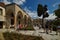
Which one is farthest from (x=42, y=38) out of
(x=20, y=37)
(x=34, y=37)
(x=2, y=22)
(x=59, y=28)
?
(x=2, y=22)

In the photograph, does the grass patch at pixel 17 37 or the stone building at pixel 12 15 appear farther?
the stone building at pixel 12 15

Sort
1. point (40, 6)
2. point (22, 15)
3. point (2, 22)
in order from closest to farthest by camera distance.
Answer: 1. point (2, 22)
2. point (22, 15)
3. point (40, 6)

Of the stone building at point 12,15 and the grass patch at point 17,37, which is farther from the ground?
the stone building at point 12,15

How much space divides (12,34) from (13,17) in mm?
17063

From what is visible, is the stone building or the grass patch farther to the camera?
the stone building

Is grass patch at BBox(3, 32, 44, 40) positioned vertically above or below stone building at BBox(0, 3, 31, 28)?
below

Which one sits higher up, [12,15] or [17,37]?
[12,15]

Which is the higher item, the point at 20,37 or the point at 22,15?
the point at 22,15

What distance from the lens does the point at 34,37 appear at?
17.8m

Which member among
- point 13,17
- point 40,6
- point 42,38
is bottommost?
point 42,38

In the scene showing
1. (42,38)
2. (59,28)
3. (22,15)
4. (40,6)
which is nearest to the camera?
(42,38)

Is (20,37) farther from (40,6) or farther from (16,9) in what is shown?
(40,6)

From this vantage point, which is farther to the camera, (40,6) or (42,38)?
(40,6)

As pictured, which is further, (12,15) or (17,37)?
(12,15)
